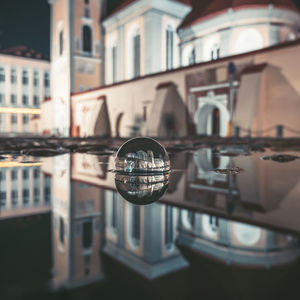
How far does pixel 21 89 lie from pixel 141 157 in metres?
36.4

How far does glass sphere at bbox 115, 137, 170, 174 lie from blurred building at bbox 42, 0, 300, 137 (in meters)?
7.83

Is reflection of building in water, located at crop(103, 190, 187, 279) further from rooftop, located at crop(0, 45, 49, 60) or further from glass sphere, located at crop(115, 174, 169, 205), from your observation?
rooftop, located at crop(0, 45, 49, 60)

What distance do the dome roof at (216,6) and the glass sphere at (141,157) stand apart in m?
15.7

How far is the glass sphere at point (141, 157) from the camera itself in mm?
1757

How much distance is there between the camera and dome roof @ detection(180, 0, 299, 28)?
15109 millimetres

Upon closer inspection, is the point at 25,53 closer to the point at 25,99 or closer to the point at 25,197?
the point at 25,99

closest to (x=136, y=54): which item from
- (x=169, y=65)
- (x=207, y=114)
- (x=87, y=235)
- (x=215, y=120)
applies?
(x=169, y=65)

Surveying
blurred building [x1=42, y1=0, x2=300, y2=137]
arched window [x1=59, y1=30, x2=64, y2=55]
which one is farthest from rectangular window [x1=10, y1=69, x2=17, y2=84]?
arched window [x1=59, y1=30, x2=64, y2=55]

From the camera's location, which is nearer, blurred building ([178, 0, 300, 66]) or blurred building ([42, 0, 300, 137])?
blurred building ([42, 0, 300, 137])

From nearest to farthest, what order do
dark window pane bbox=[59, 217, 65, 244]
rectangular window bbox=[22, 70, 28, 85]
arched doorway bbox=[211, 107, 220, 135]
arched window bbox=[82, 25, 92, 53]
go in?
dark window pane bbox=[59, 217, 65, 244]
arched doorway bbox=[211, 107, 220, 135]
arched window bbox=[82, 25, 92, 53]
rectangular window bbox=[22, 70, 28, 85]

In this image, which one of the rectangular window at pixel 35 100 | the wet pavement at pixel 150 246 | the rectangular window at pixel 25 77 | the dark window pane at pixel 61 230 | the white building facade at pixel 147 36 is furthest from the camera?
the rectangular window at pixel 35 100

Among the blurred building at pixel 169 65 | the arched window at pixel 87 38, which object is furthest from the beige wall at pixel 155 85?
the arched window at pixel 87 38

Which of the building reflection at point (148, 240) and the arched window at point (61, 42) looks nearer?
the building reflection at point (148, 240)

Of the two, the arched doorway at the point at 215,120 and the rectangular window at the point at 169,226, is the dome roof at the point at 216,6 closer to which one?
the arched doorway at the point at 215,120
